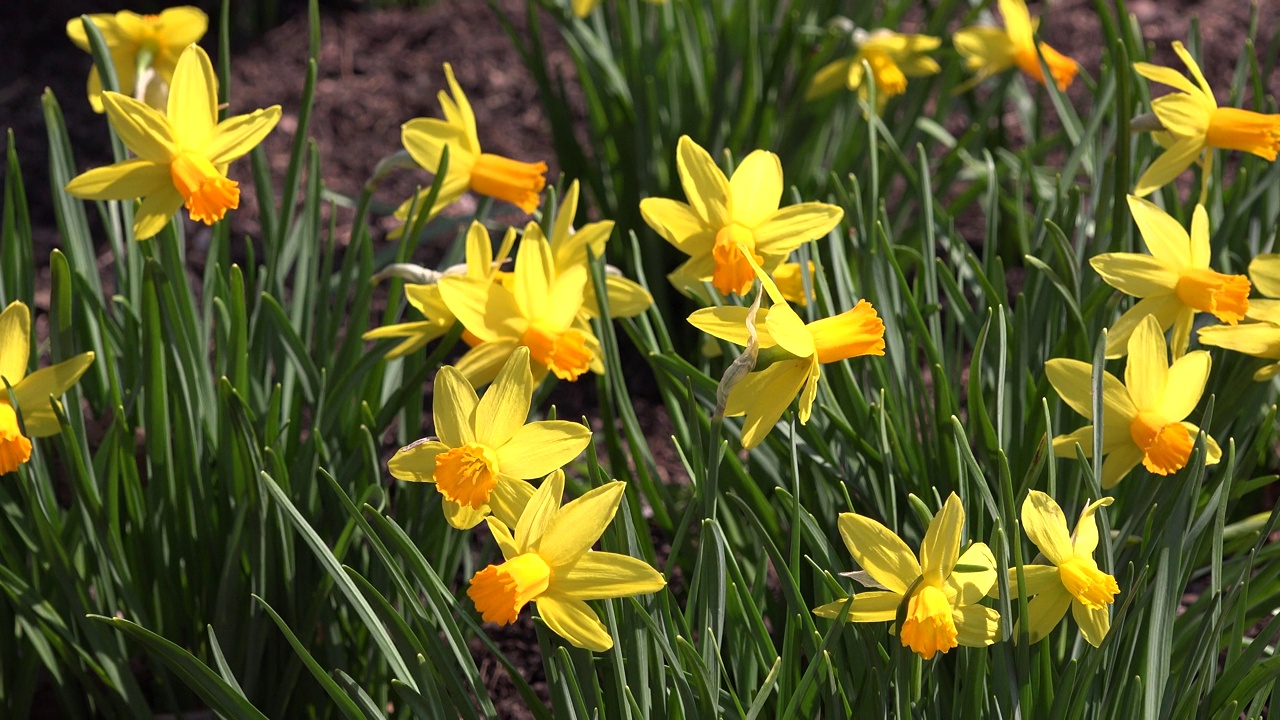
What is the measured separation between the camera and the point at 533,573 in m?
1.08

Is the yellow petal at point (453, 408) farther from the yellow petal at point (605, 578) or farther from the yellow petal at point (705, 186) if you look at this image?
the yellow petal at point (705, 186)

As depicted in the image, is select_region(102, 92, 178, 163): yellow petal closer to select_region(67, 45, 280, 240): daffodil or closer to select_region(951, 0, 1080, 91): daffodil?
select_region(67, 45, 280, 240): daffodil

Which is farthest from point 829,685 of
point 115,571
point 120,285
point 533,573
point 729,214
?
point 120,285

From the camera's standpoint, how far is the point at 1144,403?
131 centimetres

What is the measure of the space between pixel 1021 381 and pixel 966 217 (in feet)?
5.30

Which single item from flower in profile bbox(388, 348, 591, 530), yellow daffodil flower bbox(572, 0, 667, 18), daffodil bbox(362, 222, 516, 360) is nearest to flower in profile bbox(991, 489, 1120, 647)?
flower in profile bbox(388, 348, 591, 530)

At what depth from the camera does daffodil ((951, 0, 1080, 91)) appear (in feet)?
7.41

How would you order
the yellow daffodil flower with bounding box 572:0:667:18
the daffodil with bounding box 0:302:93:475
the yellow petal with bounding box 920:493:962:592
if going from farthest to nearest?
the yellow daffodil flower with bounding box 572:0:667:18
the daffodil with bounding box 0:302:93:475
the yellow petal with bounding box 920:493:962:592

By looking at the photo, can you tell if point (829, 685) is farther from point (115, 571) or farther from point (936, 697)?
point (115, 571)

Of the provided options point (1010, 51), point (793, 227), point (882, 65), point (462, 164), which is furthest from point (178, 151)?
point (1010, 51)

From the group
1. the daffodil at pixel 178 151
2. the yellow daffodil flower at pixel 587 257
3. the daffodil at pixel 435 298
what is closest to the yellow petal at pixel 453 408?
the daffodil at pixel 435 298

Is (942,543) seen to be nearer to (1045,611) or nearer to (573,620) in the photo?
(1045,611)

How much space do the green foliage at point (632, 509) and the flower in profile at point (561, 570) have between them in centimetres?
6

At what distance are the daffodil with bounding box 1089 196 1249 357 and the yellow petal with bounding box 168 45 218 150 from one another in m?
1.12
